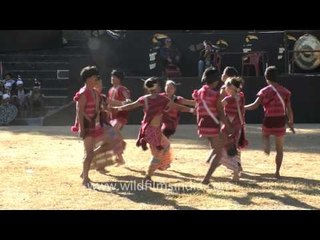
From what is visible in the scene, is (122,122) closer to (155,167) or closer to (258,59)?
(155,167)

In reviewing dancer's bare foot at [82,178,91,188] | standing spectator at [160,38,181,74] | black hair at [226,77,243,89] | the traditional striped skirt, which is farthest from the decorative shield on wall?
dancer's bare foot at [82,178,91,188]

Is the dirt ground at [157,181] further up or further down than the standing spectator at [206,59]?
further down

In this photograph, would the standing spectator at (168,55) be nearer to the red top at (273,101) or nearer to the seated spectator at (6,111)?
the seated spectator at (6,111)

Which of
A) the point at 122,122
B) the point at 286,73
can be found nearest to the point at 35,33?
Answer: the point at 286,73

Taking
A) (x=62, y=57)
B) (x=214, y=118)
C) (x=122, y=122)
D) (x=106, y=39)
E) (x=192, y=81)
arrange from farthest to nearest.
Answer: (x=62, y=57) → (x=106, y=39) → (x=192, y=81) → (x=122, y=122) → (x=214, y=118)

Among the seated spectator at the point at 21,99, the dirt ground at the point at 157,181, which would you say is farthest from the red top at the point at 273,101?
the seated spectator at the point at 21,99

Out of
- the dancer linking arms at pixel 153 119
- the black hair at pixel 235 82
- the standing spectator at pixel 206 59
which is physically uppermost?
the standing spectator at pixel 206 59

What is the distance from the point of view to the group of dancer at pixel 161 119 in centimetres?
859

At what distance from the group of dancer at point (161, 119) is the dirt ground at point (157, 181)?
0.34 metres

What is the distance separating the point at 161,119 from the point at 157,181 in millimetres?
929

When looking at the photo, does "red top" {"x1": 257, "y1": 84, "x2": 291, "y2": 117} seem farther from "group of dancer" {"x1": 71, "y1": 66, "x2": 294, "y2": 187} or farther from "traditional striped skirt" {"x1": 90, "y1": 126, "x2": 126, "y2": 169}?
"traditional striped skirt" {"x1": 90, "y1": 126, "x2": 126, "y2": 169}

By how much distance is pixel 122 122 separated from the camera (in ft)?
34.2

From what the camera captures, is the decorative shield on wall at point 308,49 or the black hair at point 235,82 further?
the decorative shield on wall at point 308,49

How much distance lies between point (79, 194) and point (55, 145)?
205 inches
